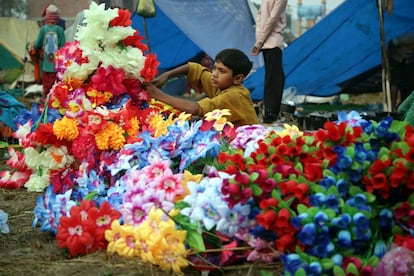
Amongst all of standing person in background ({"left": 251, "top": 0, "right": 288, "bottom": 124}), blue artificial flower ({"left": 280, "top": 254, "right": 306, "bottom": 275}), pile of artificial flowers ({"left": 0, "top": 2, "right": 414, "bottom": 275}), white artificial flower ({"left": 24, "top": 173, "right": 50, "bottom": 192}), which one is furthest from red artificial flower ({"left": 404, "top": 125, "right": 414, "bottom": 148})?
standing person in background ({"left": 251, "top": 0, "right": 288, "bottom": 124})

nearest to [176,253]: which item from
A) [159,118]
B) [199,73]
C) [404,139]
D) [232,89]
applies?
[404,139]

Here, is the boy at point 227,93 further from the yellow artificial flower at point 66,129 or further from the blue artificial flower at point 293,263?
the blue artificial flower at point 293,263

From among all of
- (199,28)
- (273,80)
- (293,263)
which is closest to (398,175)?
(293,263)

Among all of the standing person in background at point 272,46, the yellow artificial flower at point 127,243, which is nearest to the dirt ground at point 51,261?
the yellow artificial flower at point 127,243

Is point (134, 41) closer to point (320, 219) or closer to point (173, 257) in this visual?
point (173, 257)

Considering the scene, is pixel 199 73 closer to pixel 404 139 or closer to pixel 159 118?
pixel 159 118

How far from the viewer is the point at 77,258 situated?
9.13 feet

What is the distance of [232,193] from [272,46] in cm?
418

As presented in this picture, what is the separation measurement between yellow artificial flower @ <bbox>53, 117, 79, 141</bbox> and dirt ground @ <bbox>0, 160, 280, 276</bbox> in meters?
0.53

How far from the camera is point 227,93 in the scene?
12.7 ft

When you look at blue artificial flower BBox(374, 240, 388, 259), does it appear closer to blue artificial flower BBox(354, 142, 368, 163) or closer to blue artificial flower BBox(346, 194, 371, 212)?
blue artificial flower BBox(346, 194, 371, 212)

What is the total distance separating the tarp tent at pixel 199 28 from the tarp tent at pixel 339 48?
94cm

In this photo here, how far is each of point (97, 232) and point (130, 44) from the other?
144cm

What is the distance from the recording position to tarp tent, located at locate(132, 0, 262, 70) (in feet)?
30.8
